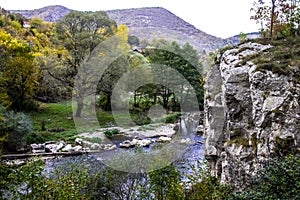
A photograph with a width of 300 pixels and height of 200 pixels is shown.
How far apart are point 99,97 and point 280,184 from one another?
81.8 feet

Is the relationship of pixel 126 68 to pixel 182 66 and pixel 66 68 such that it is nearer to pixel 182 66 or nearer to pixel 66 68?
pixel 66 68

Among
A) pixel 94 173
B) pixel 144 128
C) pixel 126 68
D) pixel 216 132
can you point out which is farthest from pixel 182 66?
pixel 94 173

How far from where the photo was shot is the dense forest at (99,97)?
5551mm

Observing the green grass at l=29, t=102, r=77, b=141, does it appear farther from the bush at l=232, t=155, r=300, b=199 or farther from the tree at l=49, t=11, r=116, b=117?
the bush at l=232, t=155, r=300, b=199

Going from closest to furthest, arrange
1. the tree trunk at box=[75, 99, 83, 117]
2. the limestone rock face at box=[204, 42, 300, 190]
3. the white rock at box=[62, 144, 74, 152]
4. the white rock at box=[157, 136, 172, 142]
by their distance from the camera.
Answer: the limestone rock face at box=[204, 42, 300, 190], the white rock at box=[62, 144, 74, 152], the white rock at box=[157, 136, 172, 142], the tree trunk at box=[75, 99, 83, 117]

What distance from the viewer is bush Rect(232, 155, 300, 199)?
404 centimetres

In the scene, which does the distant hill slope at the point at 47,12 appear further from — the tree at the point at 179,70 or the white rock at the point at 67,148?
the white rock at the point at 67,148

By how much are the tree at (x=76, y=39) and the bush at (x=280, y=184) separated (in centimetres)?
2071

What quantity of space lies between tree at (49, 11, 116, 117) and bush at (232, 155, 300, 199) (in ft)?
67.9

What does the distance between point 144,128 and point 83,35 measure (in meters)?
9.56

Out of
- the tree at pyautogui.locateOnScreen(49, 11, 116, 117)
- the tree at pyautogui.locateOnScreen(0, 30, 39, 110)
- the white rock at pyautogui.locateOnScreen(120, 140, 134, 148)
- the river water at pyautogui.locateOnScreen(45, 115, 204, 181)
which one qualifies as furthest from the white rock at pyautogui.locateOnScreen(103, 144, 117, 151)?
the tree at pyautogui.locateOnScreen(0, 30, 39, 110)

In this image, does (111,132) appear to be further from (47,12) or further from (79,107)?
(47,12)

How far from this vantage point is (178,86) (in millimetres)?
30922

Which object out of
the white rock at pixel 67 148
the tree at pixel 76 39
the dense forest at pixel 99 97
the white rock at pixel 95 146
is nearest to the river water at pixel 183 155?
the dense forest at pixel 99 97
